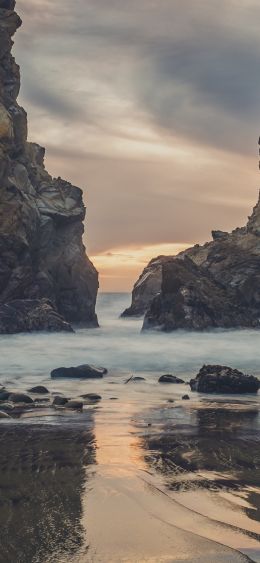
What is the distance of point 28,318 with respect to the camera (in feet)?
131

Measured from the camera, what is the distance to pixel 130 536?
479 centimetres

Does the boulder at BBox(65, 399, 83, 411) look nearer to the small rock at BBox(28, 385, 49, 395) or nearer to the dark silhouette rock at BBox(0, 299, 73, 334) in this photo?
the small rock at BBox(28, 385, 49, 395)

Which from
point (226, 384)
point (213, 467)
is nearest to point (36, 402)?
point (226, 384)

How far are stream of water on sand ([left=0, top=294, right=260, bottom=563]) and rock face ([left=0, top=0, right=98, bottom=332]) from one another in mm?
31164

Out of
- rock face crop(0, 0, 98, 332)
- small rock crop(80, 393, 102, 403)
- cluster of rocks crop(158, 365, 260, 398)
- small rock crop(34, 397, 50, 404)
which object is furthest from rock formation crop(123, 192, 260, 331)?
small rock crop(34, 397, 50, 404)

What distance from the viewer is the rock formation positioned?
40.5 metres

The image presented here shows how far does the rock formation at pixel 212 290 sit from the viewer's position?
40.5 metres

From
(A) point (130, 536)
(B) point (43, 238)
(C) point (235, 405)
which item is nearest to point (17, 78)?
(B) point (43, 238)

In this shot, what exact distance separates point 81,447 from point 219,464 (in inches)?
80.6

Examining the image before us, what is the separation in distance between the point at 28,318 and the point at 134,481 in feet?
111

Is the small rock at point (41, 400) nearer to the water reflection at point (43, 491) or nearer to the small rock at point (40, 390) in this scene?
the small rock at point (40, 390)

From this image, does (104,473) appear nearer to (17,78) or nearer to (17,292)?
(17,292)

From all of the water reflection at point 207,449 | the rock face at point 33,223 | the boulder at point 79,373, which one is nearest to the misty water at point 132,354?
the boulder at point 79,373

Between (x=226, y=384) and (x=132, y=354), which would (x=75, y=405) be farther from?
(x=132, y=354)
